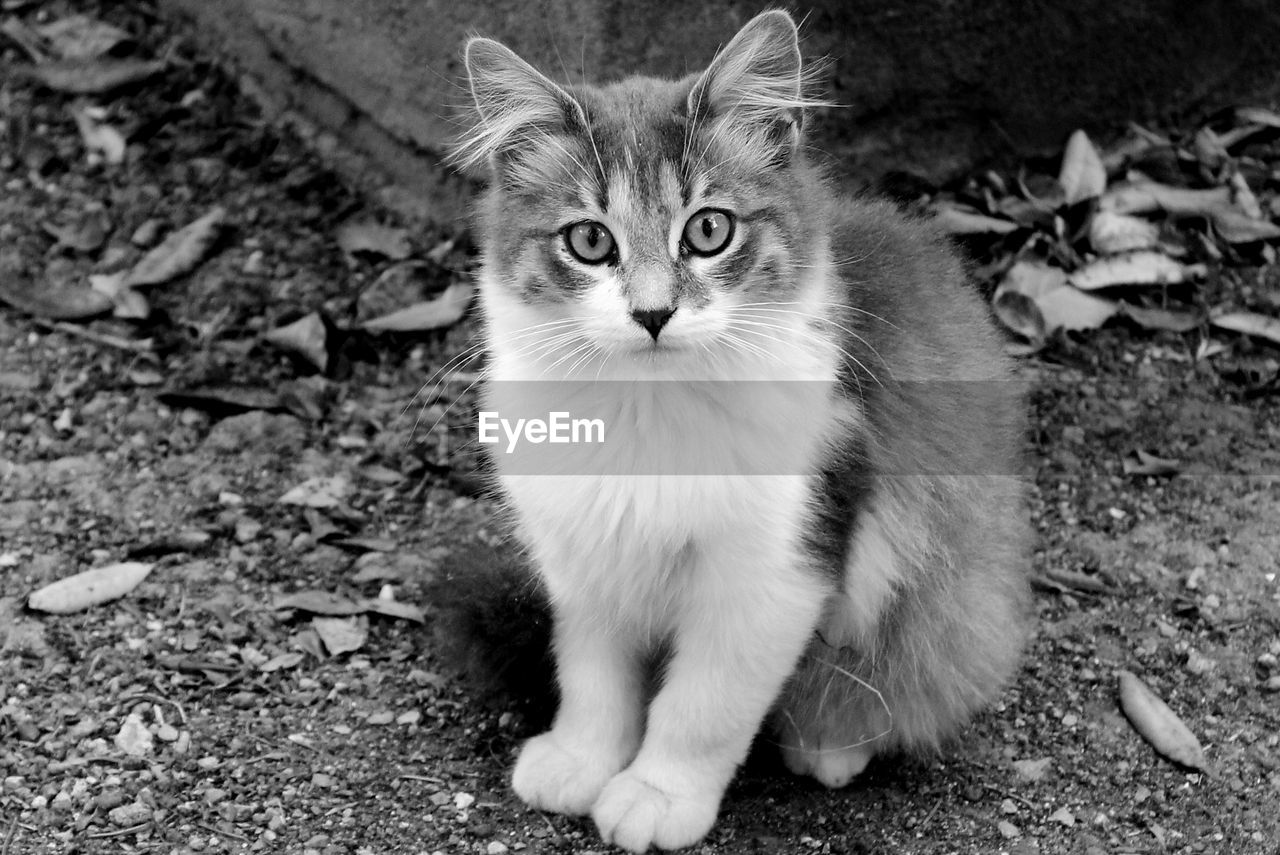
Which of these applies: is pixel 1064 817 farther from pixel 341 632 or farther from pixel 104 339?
pixel 104 339

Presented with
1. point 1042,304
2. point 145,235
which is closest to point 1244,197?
point 1042,304

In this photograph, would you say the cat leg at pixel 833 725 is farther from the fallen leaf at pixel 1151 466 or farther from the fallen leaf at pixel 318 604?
the fallen leaf at pixel 1151 466

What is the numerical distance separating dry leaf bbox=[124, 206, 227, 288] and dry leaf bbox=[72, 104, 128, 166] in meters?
0.46

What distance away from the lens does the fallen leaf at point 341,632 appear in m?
3.47

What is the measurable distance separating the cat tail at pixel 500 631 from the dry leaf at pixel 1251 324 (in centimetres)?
237

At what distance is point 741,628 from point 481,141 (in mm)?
1139

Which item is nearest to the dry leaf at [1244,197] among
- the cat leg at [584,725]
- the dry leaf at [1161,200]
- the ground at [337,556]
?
the dry leaf at [1161,200]

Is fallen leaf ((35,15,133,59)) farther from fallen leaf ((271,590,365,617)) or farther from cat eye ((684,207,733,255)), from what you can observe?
cat eye ((684,207,733,255))

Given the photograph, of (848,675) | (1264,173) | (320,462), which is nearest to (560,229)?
(848,675)

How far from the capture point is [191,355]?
172 inches

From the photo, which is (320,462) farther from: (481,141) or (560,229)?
(560,229)

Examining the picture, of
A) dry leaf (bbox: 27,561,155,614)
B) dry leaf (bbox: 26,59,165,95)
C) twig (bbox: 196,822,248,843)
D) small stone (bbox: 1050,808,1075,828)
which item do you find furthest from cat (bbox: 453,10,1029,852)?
dry leaf (bbox: 26,59,165,95)

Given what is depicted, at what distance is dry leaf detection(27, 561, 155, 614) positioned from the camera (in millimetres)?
3445

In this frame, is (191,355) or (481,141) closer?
(481,141)
